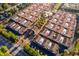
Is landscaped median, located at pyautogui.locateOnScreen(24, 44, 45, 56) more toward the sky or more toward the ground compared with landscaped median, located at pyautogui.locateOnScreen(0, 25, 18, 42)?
more toward the ground

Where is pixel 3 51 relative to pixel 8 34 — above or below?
below

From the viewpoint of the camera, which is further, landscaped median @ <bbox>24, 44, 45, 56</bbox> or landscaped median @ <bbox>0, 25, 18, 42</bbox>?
landscaped median @ <bbox>0, 25, 18, 42</bbox>

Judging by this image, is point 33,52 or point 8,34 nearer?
point 33,52

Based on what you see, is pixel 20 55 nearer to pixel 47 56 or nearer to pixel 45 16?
pixel 47 56

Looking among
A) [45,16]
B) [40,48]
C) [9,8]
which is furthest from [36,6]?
[40,48]

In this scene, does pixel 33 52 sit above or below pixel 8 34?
below

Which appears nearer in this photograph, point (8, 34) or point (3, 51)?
point (3, 51)

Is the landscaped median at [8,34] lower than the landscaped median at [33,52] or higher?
higher

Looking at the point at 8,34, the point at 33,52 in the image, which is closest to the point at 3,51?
the point at 8,34

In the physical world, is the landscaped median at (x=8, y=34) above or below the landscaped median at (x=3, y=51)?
above

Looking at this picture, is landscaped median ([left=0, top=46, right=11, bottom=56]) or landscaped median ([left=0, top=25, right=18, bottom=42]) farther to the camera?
landscaped median ([left=0, top=25, right=18, bottom=42])

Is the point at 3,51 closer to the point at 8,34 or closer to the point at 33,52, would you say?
the point at 8,34

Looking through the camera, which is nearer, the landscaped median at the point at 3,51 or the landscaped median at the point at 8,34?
the landscaped median at the point at 3,51
